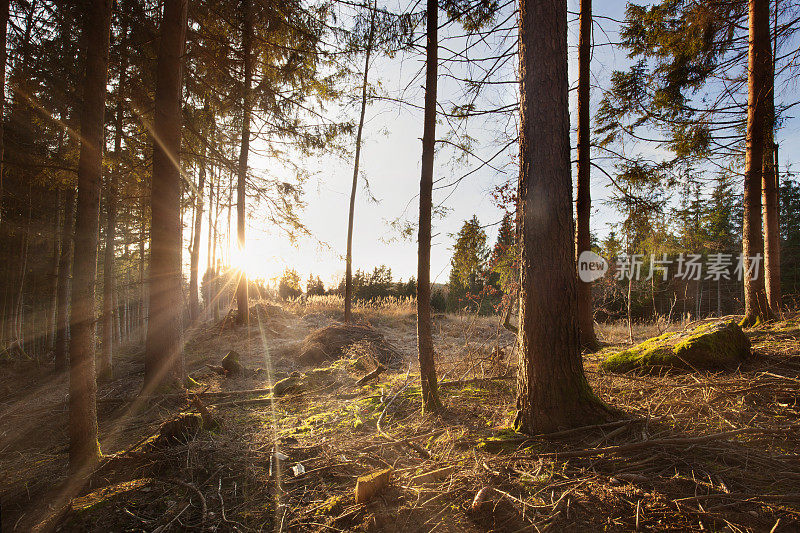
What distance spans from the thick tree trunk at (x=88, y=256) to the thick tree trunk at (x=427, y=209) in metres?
3.31

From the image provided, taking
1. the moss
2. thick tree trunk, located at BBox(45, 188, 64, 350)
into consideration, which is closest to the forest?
the moss

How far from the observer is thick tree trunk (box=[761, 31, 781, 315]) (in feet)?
20.0

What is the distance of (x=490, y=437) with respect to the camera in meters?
2.73

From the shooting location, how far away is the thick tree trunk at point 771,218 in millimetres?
6098

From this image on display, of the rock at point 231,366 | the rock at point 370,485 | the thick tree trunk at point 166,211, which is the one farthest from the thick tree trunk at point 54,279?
the rock at point 370,485

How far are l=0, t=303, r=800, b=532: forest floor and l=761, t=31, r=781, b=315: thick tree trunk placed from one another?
293 centimetres

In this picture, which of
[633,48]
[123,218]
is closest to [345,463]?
[633,48]

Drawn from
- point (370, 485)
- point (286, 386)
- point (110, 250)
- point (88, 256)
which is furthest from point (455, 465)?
point (110, 250)

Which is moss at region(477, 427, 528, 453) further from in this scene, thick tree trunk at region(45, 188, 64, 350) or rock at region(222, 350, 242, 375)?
thick tree trunk at region(45, 188, 64, 350)

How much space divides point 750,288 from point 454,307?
55.6ft

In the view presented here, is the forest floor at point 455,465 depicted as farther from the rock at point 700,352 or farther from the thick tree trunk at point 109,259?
the thick tree trunk at point 109,259

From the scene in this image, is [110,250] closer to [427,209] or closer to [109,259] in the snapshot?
[109,259]

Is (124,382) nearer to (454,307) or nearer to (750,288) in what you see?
(750,288)

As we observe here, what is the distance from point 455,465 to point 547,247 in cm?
194
